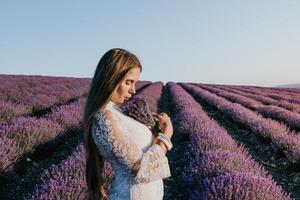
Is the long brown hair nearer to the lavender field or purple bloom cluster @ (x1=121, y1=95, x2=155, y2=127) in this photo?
purple bloom cluster @ (x1=121, y1=95, x2=155, y2=127)

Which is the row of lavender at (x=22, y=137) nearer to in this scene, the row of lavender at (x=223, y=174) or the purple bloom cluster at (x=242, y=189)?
the row of lavender at (x=223, y=174)

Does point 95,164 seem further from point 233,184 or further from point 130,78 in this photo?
point 233,184

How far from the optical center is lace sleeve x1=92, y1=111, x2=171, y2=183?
78.2 inches

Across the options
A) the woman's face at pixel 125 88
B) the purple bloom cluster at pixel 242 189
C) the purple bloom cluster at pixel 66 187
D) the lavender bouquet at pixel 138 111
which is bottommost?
the purple bloom cluster at pixel 66 187

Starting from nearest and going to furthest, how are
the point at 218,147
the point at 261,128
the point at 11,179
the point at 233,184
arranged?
1. the point at 233,184
2. the point at 11,179
3. the point at 218,147
4. the point at 261,128

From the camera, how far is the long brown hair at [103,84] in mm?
2068

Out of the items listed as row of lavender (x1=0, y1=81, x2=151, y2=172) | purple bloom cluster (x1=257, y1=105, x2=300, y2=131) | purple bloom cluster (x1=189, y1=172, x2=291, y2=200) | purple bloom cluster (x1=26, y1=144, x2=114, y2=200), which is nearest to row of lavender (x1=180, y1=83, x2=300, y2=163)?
purple bloom cluster (x1=257, y1=105, x2=300, y2=131)

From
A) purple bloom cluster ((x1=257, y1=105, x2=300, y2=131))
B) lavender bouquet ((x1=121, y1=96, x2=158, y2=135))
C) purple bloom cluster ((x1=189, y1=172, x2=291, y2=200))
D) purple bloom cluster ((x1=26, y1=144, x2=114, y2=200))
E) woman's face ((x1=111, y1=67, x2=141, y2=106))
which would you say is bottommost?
purple bloom cluster ((x1=257, y1=105, x2=300, y2=131))

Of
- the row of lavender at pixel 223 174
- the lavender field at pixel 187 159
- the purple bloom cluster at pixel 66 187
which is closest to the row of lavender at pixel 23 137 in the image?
the lavender field at pixel 187 159

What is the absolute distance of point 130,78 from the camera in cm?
214

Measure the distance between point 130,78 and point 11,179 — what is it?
424 cm

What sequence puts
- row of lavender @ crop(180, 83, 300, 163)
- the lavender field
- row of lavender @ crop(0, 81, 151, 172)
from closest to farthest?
1. the lavender field
2. row of lavender @ crop(0, 81, 151, 172)
3. row of lavender @ crop(180, 83, 300, 163)

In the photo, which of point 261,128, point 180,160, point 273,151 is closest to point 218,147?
point 180,160

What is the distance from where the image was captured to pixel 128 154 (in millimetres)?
1979
